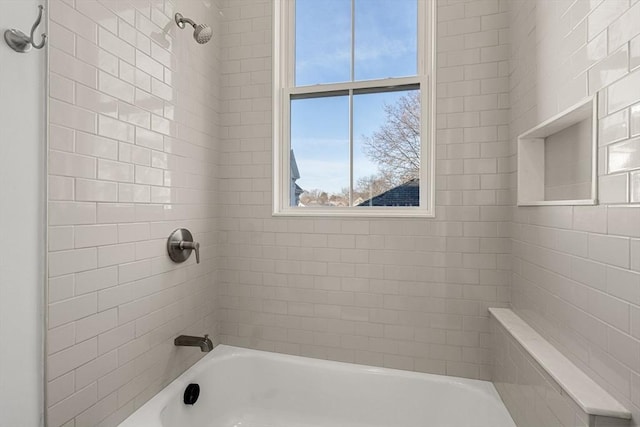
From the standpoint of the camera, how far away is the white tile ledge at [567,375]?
2.68 ft

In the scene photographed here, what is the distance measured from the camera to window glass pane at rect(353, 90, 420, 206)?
186cm

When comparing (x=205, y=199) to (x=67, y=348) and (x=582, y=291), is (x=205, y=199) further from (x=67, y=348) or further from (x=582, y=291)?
(x=582, y=291)

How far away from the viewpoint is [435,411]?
1.64 m

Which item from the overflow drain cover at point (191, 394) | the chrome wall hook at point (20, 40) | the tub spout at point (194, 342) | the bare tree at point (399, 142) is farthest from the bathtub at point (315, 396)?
the chrome wall hook at point (20, 40)

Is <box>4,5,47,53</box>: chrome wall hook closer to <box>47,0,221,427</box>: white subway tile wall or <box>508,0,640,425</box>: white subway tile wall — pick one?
<box>47,0,221,427</box>: white subway tile wall

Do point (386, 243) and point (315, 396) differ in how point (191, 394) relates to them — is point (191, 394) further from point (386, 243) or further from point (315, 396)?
point (386, 243)

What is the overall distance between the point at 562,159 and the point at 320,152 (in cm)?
123

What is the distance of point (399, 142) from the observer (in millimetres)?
1885

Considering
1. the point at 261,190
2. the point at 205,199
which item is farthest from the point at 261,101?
the point at 205,199

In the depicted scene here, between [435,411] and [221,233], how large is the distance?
157cm

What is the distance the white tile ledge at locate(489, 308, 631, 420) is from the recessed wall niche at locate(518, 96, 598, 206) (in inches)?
20.8

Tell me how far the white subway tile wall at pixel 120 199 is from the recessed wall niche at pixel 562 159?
5.33 feet

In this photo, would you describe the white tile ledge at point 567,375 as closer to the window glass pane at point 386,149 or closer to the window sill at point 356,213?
the window sill at point 356,213

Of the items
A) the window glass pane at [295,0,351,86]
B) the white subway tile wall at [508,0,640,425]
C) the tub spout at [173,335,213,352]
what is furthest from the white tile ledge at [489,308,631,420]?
the window glass pane at [295,0,351,86]
